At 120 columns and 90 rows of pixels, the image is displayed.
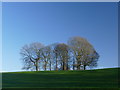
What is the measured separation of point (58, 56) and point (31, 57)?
2.39m

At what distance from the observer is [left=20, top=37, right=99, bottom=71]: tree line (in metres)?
18.6

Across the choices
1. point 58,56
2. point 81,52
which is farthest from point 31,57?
point 81,52

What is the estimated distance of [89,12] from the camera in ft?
54.4

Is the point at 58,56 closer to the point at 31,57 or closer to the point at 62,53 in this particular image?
the point at 62,53

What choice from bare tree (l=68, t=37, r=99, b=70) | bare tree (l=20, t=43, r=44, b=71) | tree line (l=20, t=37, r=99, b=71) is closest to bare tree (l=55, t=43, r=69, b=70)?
tree line (l=20, t=37, r=99, b=71)

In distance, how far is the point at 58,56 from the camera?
62.8ft

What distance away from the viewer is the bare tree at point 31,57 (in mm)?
18566

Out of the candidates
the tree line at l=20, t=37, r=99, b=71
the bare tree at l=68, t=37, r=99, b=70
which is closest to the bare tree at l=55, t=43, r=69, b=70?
the tree line at l=20, t=37, r=99, b=71

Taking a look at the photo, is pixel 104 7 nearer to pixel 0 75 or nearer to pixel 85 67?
pixel 85 67

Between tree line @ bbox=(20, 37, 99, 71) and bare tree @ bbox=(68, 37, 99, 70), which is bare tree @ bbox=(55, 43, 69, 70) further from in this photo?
bare tree @ bbox=(68, 37, 99, 70)

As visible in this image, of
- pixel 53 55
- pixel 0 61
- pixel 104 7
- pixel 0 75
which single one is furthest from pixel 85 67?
pixel 0 61

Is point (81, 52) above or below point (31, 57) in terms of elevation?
above

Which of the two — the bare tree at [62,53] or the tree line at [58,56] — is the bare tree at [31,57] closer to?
the tree line at [58,56]

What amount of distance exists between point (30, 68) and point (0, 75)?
3.23m
